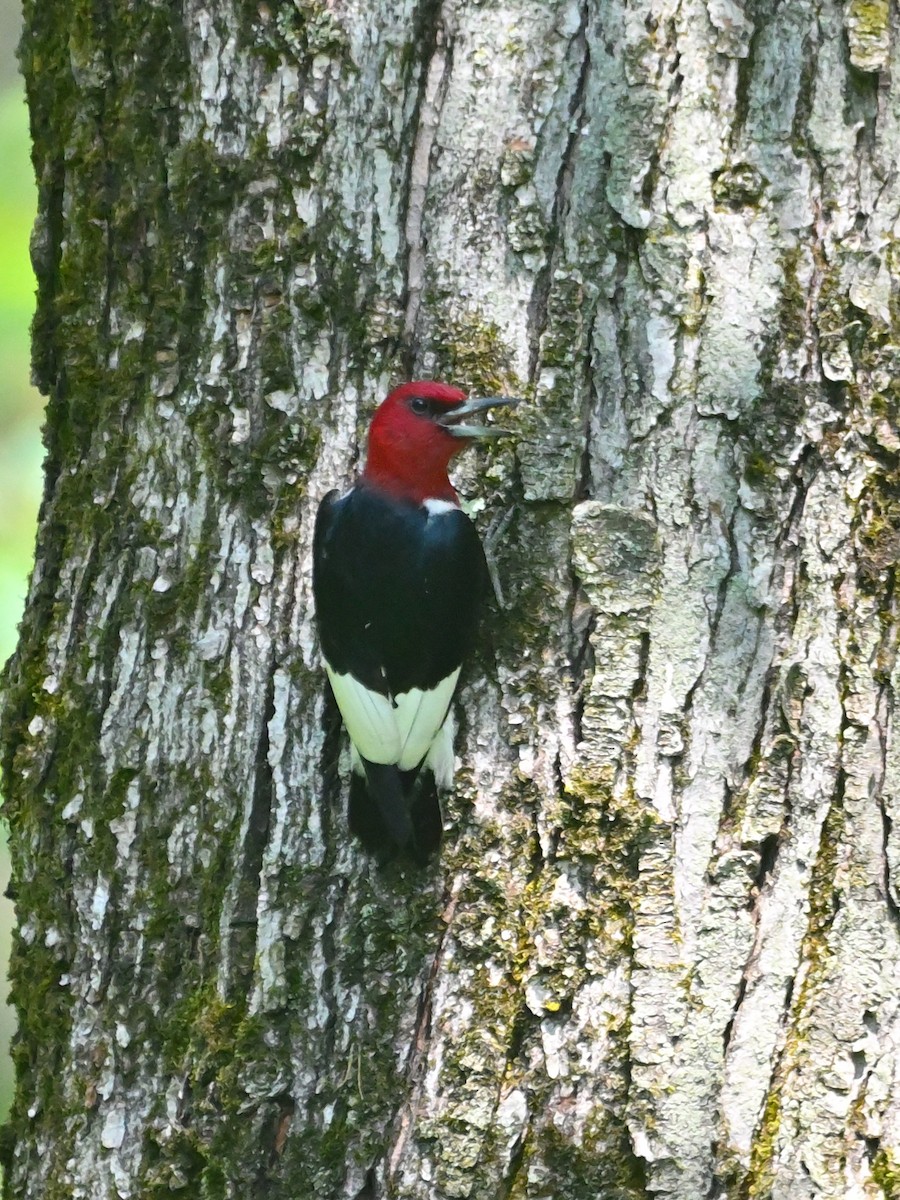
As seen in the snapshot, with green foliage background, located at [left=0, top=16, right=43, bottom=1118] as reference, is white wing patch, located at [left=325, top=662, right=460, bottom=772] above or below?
below

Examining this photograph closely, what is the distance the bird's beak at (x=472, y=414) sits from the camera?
216 centimetres

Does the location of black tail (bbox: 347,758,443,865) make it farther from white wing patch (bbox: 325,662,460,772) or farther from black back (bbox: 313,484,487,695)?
black back (bbox: 313,484,487,695)

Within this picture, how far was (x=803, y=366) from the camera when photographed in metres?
2.11

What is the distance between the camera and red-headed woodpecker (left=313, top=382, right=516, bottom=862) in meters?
2.19

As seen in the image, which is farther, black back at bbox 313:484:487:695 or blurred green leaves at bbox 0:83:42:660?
blurred green leaves at bbox 0:83:42:660

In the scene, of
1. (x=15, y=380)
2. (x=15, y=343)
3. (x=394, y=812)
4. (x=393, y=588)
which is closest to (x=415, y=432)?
(x=393, y=588)

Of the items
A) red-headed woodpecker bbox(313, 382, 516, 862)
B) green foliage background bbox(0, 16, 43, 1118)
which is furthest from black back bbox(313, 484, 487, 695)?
green foliage background bbox(0, 16, 43, 1118)

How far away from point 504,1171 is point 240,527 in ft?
4.09

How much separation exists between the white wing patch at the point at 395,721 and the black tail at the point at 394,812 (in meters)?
0.03

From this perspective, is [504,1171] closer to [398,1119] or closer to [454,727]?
[398,1119]

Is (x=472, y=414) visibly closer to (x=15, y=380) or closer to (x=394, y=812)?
(x=394, y=812)

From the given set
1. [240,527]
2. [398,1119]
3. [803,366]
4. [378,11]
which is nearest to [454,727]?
[240,527]

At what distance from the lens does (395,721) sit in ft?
7.40

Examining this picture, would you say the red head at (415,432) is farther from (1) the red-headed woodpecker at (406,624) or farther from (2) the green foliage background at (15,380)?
(2) the green foliage background at (15,380)
